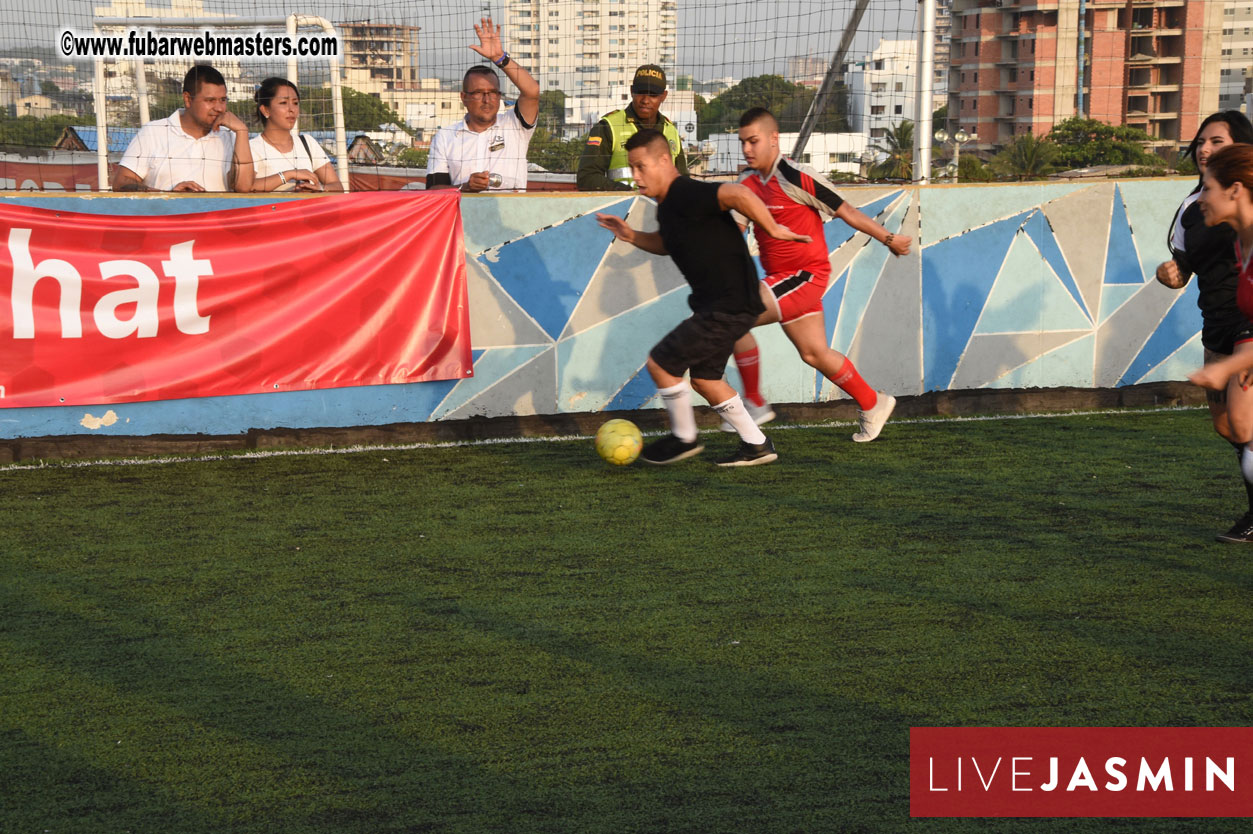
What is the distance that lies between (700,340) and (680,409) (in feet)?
1.67

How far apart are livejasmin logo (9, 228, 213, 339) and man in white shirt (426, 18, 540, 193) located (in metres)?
1.83

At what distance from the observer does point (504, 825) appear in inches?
128

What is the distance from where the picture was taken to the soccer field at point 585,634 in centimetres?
348

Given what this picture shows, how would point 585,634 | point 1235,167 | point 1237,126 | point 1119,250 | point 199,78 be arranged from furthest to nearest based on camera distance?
point 1119,250
point 199,78
point 1237,126
point 1235,167
point 585,634

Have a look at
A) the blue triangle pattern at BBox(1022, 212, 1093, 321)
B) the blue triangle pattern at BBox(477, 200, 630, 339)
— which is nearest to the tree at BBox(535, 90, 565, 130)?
the blue triangle pattern at BBox(477, 200, 630, 339)

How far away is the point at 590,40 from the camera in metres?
9.91

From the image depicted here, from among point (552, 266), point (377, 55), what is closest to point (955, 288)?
point (552, 266)

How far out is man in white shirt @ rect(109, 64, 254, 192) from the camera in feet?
28.2

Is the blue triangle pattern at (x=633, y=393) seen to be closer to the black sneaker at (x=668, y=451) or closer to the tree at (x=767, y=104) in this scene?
the black sneaker at (x=668, y=451)

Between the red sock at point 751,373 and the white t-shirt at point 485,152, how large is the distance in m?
2.19

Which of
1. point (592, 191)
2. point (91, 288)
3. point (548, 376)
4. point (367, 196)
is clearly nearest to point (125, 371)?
point (91, 288)

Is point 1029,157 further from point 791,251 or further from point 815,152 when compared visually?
point 791,251

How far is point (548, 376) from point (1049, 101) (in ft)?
368

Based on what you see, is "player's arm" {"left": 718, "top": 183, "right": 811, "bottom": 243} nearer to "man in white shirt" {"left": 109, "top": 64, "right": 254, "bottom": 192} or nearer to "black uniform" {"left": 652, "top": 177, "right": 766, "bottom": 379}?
"black uniform" {"left": 652, "top": 177, "right": 766, "bottom": 379}
